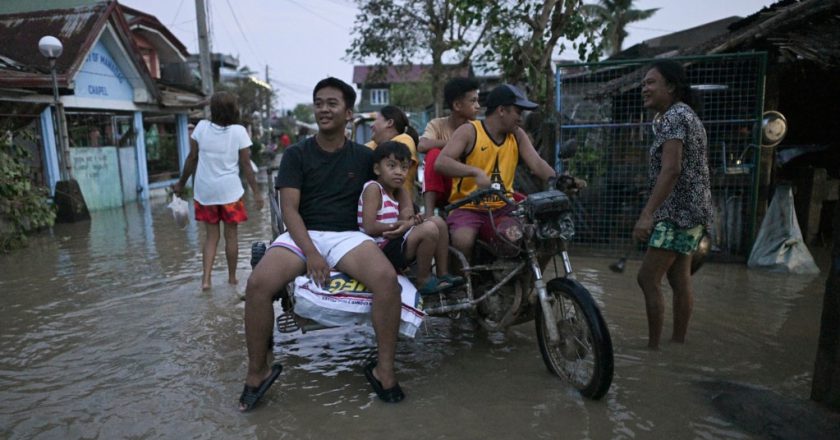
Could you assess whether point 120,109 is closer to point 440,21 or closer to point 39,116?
point 39,116

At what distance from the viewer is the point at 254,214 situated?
1205 cm

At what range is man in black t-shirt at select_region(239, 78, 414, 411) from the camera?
10.3 feet

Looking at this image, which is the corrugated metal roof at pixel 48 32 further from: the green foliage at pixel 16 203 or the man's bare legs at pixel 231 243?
the man's bare legs at pixel 231 243

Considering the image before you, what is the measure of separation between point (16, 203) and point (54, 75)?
3.16 meters

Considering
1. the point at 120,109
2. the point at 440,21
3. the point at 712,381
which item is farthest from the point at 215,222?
the point at 440,21

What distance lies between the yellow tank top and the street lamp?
903cm

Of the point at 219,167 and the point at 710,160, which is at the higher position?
the point at 219,167

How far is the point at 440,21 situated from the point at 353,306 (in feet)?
64.5

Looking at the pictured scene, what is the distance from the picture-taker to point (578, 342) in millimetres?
3213

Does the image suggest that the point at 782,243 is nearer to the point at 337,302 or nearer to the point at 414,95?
the point at 337,302

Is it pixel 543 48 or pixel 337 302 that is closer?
pixel 337 302

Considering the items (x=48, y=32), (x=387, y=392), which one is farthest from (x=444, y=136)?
(x=48, y=32)

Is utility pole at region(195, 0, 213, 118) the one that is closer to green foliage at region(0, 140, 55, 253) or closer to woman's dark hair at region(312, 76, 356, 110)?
green foliage at region(0, 140, 55, 253)

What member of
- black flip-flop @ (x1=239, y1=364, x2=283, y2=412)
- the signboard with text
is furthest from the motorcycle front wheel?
the signboard with text
